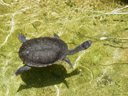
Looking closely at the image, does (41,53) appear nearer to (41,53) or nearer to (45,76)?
(41,53)

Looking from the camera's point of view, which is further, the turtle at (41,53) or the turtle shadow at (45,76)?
the turtle shadow at (45,76)

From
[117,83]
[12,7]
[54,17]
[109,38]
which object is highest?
[12,7]

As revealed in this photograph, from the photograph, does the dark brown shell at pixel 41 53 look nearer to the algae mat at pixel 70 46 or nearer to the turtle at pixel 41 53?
the turtle at pixel 41 53

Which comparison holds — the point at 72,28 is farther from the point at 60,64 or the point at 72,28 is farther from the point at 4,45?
the point at 4,45

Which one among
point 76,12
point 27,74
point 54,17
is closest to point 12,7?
point 54,17

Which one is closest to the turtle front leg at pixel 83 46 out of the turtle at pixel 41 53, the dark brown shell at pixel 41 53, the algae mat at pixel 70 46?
the turtle at pixel 41 53

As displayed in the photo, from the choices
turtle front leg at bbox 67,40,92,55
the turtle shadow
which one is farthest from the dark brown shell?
the turtle shadow

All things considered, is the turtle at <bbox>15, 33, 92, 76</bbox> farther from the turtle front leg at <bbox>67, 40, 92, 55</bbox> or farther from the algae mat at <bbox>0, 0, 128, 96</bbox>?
the algae mat at <bbox>0, 0, 128, 96</bbox>

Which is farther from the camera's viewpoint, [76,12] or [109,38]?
[76,12]

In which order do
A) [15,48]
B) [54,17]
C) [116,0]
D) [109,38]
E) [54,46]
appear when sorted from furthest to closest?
[116,0], [54,17], [109,38], [15,48], [54,46]
